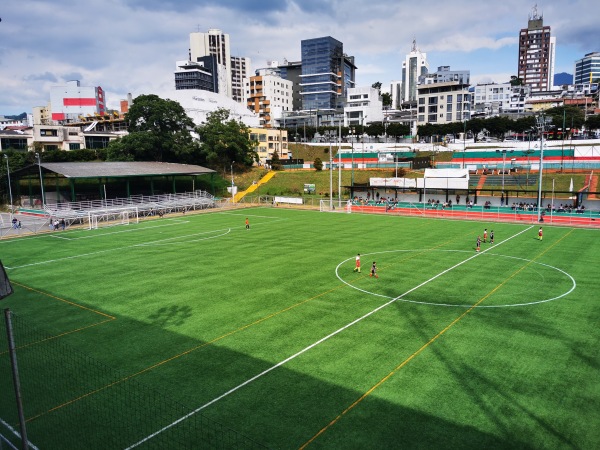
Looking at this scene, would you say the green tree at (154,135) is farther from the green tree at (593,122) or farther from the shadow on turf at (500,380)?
the green tree at (593,122)

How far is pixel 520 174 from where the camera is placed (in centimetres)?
8488

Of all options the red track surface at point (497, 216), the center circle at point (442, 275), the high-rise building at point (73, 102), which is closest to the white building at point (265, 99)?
the high-rise building at point (73, 102)

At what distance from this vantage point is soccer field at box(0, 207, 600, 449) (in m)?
12.5

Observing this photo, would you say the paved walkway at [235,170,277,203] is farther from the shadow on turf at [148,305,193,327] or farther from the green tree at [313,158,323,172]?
the shadow on turf at [148,305,193,327]

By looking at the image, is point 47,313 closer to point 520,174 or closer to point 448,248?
point 448,248

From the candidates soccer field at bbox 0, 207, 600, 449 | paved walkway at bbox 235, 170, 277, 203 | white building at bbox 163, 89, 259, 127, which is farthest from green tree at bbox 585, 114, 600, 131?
soccer field at bbox 0, 207, 600, 449

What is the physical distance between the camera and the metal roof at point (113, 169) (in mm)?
59250

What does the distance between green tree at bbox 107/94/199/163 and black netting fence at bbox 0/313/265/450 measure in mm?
74044

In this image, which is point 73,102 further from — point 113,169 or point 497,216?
point 497,216

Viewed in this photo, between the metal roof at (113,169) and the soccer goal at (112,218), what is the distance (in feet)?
17.7

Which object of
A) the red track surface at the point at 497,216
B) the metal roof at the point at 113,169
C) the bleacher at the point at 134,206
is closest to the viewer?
the red track surface at the point at 497,216

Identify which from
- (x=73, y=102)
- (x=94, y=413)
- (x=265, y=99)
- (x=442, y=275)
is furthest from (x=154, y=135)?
(x=265, y=99)

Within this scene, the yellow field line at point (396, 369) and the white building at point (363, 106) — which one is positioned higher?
the white building at point (363, 106)

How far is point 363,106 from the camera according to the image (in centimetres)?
18150
